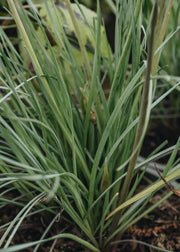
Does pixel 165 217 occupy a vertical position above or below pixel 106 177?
below

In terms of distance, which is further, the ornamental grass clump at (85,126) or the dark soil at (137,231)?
the dark soil at (137,231)

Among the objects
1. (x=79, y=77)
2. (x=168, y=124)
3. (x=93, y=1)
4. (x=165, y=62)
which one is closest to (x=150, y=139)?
(x=168, y=124)

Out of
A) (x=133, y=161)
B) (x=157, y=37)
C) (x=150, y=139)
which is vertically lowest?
(x=150, y=139)

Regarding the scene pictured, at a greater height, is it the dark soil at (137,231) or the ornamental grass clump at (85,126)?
the ornamental grass clump at (85,126)

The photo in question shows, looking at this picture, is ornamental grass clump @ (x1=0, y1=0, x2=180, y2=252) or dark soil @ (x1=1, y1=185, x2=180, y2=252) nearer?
ornamental grass clump @ (x1=0, y1=0, x2=180, y2=252)

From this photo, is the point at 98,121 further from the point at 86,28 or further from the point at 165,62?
the point at 165,62

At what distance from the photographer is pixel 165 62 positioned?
850 mm

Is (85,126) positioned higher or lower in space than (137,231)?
higher

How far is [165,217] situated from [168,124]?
1.16 feet

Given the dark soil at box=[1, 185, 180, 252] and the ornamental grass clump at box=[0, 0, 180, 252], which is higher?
the ornamental grass clump at box=[0, 0, 180, 252]

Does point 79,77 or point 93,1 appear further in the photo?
point 93,1

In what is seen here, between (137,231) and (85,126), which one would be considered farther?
(137,231)

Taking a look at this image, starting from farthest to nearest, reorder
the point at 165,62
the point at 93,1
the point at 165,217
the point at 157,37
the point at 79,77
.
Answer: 1. the point at 93,1
2. the point at 165,62
3. the point at 165,217
4. the point at 79,77
5. the point at 157,37

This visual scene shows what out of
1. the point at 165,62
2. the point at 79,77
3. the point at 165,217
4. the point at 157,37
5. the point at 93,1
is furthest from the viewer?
the point at 93,1
